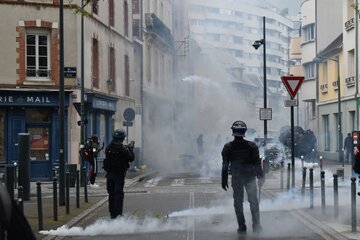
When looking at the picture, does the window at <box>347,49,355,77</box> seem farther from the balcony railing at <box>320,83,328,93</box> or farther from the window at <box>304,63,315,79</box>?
the window at <box>304,63,315,79</box>

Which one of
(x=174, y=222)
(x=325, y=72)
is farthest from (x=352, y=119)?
(x=174, y=222)

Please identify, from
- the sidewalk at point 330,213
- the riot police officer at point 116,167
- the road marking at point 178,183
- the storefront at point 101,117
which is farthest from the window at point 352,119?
the riot police officer at point 116,167

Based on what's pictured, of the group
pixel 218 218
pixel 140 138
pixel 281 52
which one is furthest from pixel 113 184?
pixel 281 52

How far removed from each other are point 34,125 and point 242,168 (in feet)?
54.1

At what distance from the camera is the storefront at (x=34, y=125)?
2505 cm

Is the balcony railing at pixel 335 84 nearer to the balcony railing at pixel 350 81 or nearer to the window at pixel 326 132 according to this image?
the balcony railing at pixel 350 81

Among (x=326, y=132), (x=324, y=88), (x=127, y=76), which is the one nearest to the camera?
(x=127, y=76)

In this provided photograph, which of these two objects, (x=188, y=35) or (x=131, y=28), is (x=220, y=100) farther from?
(x=131, y=28)

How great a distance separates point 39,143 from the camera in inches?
1011

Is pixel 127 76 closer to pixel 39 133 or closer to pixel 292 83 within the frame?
pixel 39 133

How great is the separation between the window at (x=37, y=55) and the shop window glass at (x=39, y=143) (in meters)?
2.04

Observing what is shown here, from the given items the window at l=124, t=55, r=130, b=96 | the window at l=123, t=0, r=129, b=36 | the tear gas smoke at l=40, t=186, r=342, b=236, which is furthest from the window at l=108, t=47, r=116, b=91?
the tear gas smoke at l=40, t=186, r=342, b=236

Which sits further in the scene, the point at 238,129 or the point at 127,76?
the point at 127,76

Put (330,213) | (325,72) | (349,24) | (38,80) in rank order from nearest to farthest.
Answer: (330,213), (38,80), (349,24), (325,72)
